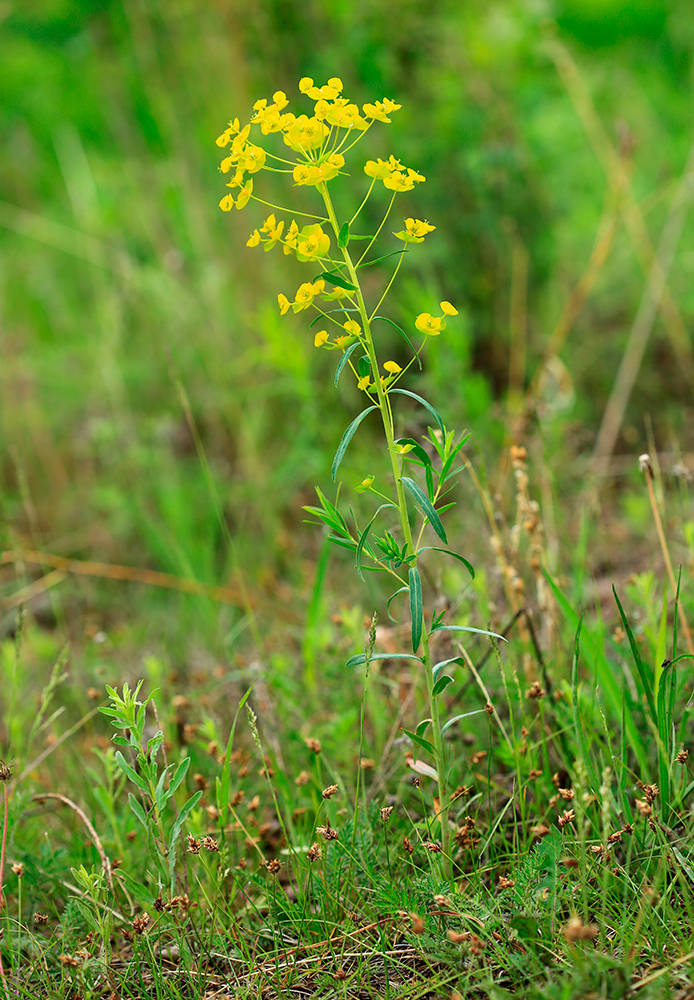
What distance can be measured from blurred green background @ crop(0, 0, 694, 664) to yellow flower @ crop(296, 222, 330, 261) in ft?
3.60

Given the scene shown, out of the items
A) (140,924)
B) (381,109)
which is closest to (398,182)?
(381,109)

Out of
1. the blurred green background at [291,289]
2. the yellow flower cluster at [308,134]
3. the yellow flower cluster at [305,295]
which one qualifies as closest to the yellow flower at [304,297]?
the yellow flower cluster at [305,295]

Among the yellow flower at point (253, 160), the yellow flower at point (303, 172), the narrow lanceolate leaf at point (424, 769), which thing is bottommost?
the narrow lanceolate leaf at point (424, 769)

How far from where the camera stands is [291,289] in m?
3.04

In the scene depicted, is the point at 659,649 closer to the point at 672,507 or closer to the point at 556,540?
the point at 556,540

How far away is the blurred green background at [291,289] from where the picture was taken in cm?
256

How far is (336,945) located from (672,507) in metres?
1.47

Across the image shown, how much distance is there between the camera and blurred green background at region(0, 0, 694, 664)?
2.56 m

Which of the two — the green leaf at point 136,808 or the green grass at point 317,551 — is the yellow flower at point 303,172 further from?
the green leaf at point 136,808

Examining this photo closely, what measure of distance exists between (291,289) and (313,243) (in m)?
2.18

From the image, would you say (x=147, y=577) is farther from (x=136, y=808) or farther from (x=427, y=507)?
(x=427, y=507)

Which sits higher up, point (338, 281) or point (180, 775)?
point (338, 281)

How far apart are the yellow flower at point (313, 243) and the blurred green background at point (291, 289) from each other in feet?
3.60

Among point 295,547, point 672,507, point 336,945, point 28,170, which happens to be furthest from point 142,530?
point 28,170
